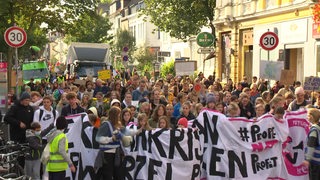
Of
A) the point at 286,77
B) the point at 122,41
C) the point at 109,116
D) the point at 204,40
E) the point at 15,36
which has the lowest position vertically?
the point at 109,116

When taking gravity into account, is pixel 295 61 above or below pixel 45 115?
above

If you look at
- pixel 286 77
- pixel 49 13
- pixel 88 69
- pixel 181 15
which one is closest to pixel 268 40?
pixel 286 77

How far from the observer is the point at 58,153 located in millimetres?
9094

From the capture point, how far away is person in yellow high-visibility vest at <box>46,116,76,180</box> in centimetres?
905

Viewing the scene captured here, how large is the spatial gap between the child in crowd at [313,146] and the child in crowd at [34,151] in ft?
15.3

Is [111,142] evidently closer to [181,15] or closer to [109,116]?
[109,116]

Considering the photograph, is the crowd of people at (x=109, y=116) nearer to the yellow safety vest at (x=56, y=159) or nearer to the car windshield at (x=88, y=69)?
the yellow safety vest at (x=56, y=159)

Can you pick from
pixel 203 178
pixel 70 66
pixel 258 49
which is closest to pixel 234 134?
pixel 203 178

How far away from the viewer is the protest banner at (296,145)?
1057cm

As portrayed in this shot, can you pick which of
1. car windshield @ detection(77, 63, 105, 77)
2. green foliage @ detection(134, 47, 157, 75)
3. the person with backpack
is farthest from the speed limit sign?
green foliage @ detection(134, 47, 157, 75)

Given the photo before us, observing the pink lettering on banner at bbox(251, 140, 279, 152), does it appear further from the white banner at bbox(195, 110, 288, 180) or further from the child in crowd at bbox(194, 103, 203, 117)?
the child in crowd at bbox(194, 103, 203, 117)

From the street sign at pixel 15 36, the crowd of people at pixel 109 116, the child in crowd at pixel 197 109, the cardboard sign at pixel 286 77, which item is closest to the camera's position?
the crowd of people at pixel 109 116

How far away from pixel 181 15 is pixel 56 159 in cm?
3415

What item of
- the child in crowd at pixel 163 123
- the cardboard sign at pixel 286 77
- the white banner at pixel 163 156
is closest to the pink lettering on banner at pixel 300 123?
the white banner at pixel 163 156
